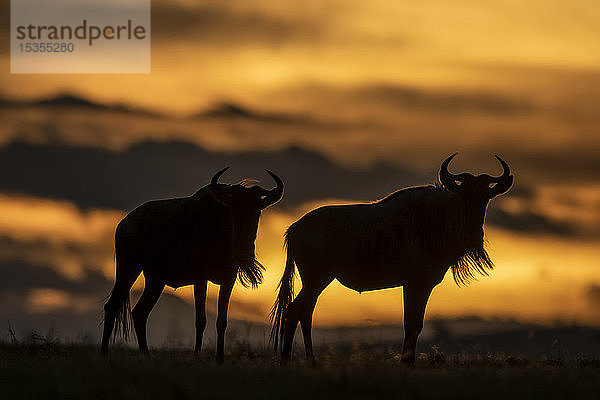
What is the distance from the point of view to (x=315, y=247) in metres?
17.3

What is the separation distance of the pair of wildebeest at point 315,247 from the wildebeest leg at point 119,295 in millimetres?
24

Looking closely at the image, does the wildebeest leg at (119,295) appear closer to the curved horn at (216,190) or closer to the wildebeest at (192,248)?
the wildebeest at (192,248)

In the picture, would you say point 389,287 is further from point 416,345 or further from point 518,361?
point 518,361

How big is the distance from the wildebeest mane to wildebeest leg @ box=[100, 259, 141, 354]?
4.79 m

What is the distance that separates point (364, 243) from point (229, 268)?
2.38 meters

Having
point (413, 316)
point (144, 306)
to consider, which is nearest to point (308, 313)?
point (413, 316)

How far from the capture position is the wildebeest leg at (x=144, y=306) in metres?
18.6

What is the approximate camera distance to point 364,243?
55.4 ft

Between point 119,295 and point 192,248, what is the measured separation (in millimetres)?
2240

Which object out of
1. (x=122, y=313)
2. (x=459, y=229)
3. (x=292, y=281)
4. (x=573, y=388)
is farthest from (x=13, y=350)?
(x=573, y=388)

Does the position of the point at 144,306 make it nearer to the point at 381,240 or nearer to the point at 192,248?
the point at 192,248

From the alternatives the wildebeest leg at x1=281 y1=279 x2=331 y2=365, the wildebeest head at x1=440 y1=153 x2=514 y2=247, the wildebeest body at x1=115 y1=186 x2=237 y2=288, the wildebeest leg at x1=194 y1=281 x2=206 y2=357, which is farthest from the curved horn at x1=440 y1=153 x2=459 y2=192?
the wildebeest leg at x1=194 y1=281 x2=206 y2=357

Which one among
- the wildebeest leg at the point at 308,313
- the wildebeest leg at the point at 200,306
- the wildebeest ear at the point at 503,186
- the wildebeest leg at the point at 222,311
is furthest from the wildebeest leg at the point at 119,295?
the wildebeest ear at the point at 503,186

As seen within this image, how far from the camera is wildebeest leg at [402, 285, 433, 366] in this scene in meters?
15.8
